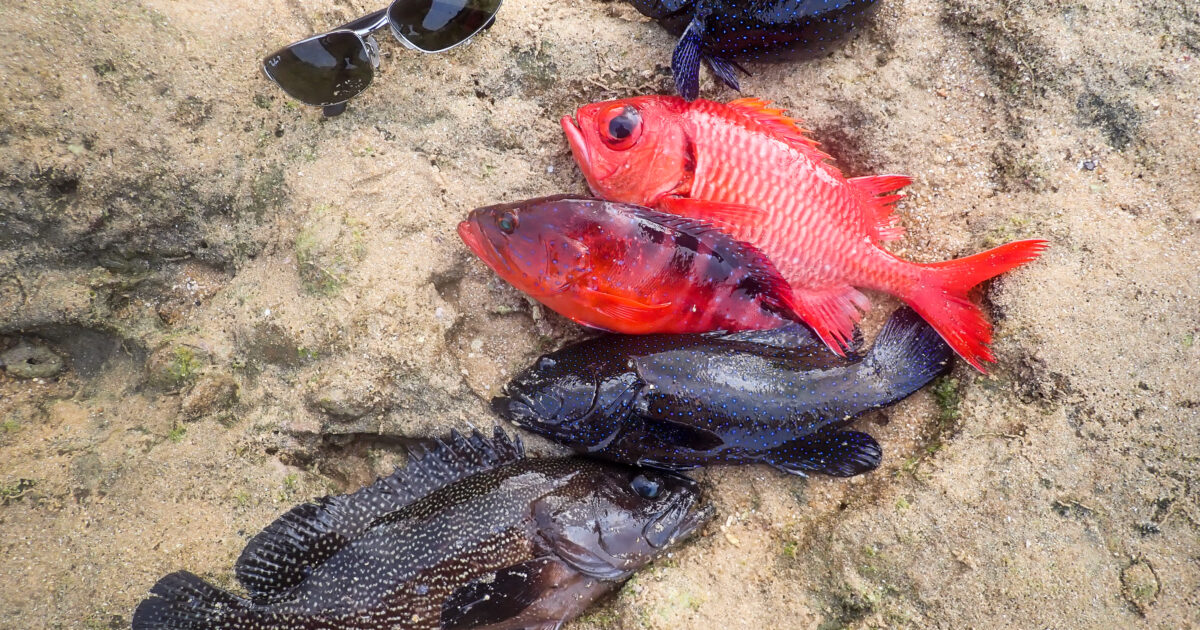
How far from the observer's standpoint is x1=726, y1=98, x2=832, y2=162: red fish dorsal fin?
292 centimetres

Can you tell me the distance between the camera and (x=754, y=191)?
110 inches

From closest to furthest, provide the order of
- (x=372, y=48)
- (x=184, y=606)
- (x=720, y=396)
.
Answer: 1. (x=184, y=606)
2. (x=720, y=396)
3. (x=372, y=48)

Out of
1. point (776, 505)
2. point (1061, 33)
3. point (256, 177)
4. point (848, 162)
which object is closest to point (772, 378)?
point (776, 505)

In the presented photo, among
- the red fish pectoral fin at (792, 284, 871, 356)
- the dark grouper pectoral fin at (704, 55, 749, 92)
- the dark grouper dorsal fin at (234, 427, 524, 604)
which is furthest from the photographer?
the dark grouper pectoral fin at (704, 55, 749, 92)

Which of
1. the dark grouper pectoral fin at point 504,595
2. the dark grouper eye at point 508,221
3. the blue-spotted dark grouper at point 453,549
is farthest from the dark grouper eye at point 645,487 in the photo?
the dark grouper eye at point 508,221

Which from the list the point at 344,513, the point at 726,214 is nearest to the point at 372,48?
the point at 726,214

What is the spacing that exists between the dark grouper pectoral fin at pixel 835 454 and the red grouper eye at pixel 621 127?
4.53 ft

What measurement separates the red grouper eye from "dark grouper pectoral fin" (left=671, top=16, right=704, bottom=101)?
0.85ft

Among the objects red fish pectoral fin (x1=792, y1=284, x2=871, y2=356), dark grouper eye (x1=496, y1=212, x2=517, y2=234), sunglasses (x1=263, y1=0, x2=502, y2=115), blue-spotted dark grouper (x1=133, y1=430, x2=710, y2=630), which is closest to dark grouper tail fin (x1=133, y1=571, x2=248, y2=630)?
blue-spotted dark grouper (x1=133, y1=430, x2=710, y2=630)

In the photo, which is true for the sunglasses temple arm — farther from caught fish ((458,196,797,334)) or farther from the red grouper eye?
the red grouper eye

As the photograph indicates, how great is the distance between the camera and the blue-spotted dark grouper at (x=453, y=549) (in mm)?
2533

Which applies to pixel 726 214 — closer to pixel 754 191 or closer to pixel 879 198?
pixel 754 191

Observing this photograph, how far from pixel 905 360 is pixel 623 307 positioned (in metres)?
1.16

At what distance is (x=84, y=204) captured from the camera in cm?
279
